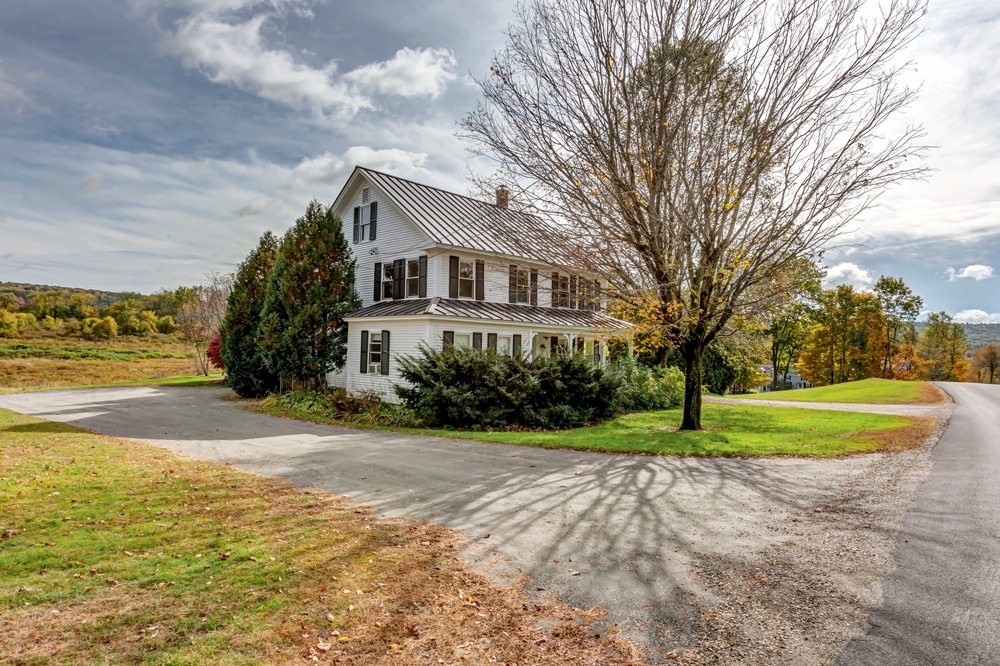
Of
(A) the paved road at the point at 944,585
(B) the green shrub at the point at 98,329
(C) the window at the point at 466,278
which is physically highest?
(C) the window at the point at 466,278

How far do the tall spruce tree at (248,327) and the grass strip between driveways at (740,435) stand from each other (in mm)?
6137

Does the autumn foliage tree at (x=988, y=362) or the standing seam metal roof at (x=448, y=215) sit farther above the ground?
the standing seam metal roof at (x=448, y=215)

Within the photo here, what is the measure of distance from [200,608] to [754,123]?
13.8 m

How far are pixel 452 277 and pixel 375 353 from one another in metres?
4.40

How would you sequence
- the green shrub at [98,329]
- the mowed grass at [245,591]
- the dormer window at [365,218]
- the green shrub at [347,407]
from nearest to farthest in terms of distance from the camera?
the mowed grass at [245,591] → the green shrub at [347,407] → the dormer window at [365,218] → the green shrub at [98,329]

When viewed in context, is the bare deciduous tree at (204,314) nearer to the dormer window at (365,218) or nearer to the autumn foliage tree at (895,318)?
the dormer window at (365,218)

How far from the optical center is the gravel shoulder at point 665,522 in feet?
13.7

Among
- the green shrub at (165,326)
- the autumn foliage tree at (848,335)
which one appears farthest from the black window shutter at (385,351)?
the green shrub at (165,326)

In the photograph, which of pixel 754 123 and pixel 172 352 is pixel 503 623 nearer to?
pixel 754 123

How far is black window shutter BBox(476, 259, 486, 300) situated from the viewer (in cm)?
2211

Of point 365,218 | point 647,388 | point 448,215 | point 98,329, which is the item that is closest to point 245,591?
point 647,388

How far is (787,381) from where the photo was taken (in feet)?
209

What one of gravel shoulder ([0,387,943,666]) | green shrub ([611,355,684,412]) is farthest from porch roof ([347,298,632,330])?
gravel shoulder ([0,387,943,666])

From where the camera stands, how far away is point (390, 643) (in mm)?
3795
